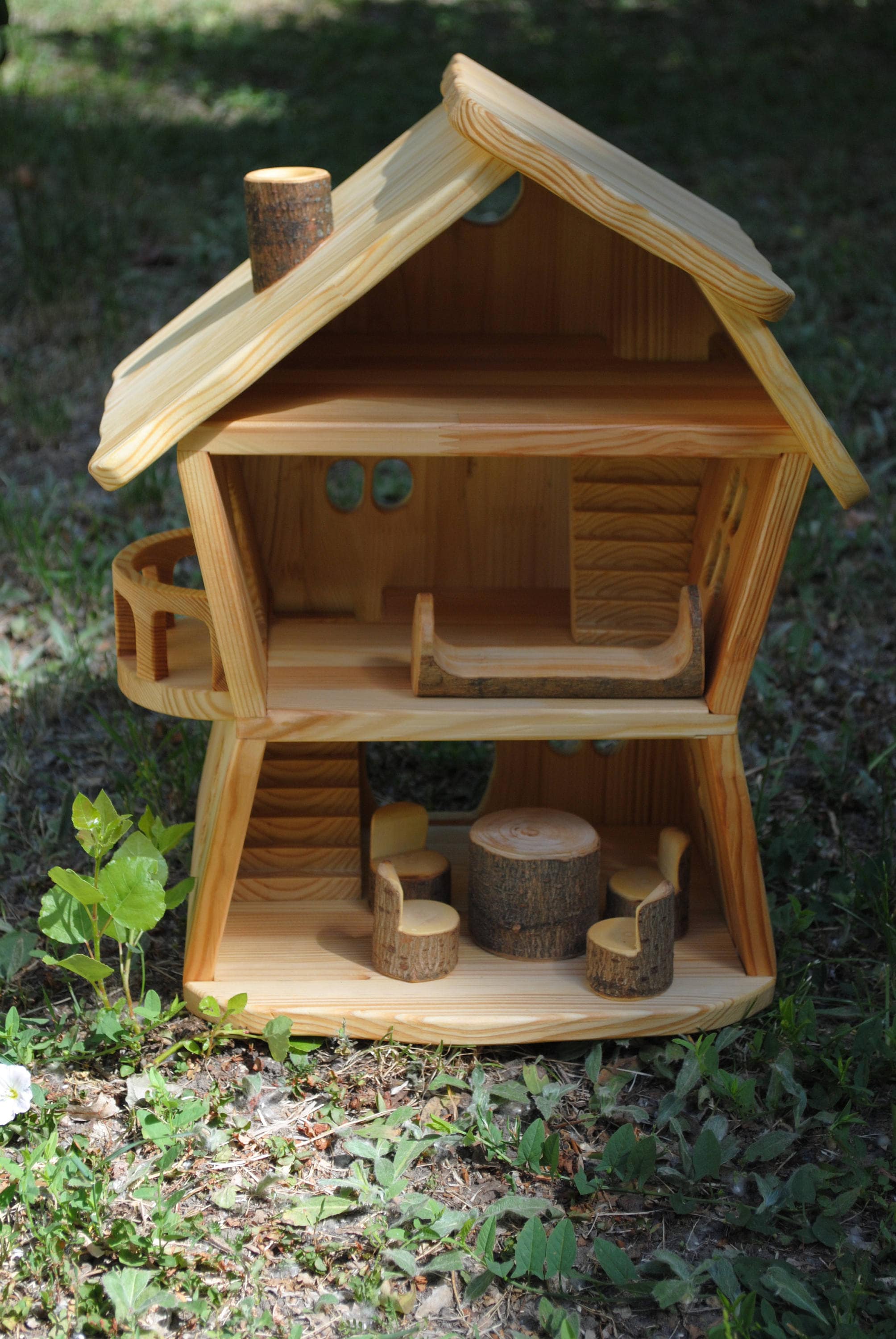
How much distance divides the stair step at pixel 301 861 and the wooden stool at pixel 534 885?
26 centimetres

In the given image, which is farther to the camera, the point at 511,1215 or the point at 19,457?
the point at 19,457

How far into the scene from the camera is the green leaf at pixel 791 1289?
148 centimetres

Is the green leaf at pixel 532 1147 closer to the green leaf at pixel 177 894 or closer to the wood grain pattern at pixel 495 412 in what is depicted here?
the green leaf at pixel 177 894

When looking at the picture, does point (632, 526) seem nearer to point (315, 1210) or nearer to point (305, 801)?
point (305, 801)

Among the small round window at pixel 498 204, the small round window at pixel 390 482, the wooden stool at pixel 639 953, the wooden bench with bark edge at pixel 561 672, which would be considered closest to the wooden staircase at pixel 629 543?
the wooden bench with bark edge at pixel 561 672

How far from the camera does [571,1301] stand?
5.08 feet

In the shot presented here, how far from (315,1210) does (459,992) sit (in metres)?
0.39

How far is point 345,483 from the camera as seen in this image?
3.64 m

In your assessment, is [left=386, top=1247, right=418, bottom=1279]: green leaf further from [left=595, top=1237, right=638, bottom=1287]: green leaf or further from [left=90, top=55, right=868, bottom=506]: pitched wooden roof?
[left=90, top=55, right=868, bottom=506]: pitched wooden roof

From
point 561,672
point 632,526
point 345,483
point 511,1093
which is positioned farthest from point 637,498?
point 345,483

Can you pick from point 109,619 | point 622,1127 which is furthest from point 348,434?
point 109,619

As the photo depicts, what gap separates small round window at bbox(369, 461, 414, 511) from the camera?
3449 millimetres

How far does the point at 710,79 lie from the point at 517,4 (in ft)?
6.51

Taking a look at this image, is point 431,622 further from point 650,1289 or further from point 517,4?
point 517,4
